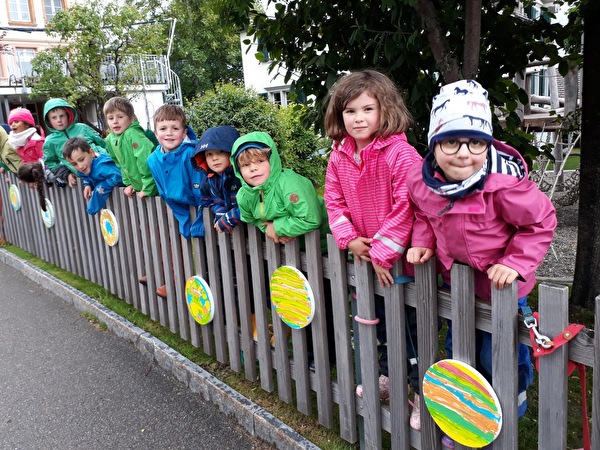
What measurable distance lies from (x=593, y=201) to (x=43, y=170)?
595cm

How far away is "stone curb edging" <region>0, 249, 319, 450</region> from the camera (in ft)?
10.1

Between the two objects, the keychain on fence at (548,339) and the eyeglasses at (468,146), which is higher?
the eyeglasses at (468,146)

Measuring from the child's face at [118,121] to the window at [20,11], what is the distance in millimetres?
34583

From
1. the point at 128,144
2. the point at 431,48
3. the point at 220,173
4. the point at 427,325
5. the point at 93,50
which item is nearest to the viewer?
the point at 427,325

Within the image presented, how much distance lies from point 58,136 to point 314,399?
4.44 metres

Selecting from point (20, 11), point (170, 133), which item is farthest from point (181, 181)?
point (20, 11)

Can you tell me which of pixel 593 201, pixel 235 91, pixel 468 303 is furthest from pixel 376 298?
pixel 235 91

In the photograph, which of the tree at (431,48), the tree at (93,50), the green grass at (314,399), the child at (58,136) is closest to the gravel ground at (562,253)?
the green grass at (314,399)

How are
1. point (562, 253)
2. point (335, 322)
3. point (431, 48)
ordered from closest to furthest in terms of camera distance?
point (335, 322) → point (431, 48) → point (562, 253)

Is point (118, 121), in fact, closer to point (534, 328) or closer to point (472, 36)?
point (472, 36)

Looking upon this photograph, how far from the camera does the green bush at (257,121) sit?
11.8 meters

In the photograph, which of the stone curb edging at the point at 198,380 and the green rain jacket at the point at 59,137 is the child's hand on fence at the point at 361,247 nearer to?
the stone curb edging at the point at 198,380

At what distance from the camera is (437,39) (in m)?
3.05

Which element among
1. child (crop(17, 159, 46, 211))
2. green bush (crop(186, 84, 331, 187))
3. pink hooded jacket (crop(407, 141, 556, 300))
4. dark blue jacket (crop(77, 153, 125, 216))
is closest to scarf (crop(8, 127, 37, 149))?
child (crop(17, 159, 46, 211))
